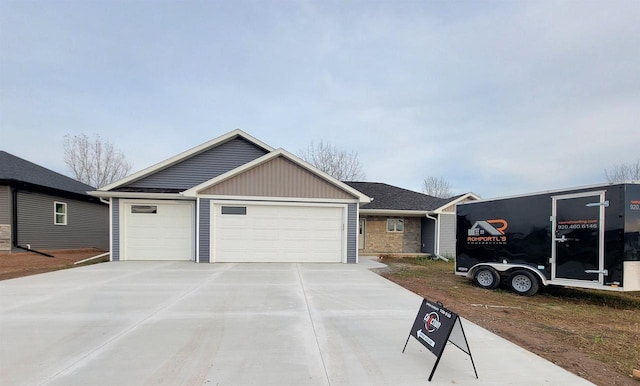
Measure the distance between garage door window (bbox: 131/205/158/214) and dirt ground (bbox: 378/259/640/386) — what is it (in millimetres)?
9695

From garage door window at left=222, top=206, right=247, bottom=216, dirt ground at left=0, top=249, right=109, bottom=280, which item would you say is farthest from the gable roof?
dirt ground at left=0, top=249, right=109, bottom=280

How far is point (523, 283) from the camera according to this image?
25.8 feet

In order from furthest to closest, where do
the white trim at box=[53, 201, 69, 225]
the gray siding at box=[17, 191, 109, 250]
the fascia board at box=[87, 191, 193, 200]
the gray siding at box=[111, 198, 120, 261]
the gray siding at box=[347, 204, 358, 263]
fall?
the white trim at box=[53, 201, 69, 225], the gray siding at box=[17, 191, 109, 250], the gray siding at box=[347, 204, 358, 263], the gray siding at box=[111, 198, 120, 261], the fascia board at box=[87, 191, 193, 200]

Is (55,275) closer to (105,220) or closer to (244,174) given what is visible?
(244,174)

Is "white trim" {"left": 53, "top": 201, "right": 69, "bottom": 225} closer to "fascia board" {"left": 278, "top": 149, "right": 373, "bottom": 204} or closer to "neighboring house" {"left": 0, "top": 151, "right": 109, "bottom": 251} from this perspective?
"neighboring house" {"left": 0, "top": 151, "right": 109, "bottom": 251}

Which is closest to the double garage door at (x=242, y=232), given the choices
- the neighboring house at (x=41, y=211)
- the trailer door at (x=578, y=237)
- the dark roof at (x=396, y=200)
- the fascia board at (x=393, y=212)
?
the fascia board at (x=393, y=212)

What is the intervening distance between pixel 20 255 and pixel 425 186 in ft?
151

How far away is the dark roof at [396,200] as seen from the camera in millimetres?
16203

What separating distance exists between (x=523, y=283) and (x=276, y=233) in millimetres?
8165

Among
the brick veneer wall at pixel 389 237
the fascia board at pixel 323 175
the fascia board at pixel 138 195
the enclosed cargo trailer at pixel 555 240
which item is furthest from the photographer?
the brick veneer wall at pixel 389 237

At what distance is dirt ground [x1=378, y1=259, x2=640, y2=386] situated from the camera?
3566 millimetres

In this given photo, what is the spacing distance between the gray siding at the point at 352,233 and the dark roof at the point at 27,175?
47.4 ft

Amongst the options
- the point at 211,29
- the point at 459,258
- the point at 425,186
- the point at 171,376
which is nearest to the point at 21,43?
the point at 211,29

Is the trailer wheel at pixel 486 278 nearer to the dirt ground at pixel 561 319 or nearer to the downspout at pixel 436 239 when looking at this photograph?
the dirt ground at pixel 561 319
